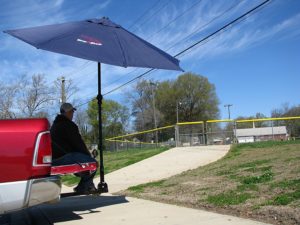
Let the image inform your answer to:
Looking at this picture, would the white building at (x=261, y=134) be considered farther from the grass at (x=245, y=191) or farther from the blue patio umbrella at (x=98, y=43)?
the blue patio umbrella at (x=98, y=43)

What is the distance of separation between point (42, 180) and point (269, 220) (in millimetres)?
2883

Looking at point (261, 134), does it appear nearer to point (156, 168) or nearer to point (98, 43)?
point (156, 168)

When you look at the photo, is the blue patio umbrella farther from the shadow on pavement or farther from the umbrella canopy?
the shadow on pavement

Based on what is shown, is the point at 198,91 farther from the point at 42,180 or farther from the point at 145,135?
the point at 42,180

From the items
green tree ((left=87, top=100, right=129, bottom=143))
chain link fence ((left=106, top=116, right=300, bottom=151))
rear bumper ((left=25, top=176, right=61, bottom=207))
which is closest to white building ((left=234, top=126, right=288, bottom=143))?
chain link fence ((left=106, top=116, right=300, bottom=151))

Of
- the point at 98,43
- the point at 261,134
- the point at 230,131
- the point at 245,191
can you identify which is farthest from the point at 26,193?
the point at 261,134

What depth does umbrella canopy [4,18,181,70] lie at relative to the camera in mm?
6799

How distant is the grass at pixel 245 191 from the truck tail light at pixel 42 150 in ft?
9.42

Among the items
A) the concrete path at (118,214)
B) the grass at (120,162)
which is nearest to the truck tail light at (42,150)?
the concrete path at (118,214)

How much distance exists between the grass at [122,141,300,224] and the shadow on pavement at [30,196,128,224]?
2.46 feet

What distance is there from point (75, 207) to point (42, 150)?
3238mm

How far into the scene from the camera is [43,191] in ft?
16.6

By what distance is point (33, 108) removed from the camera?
5456 centimetres

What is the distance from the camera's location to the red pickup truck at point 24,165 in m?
4.79
